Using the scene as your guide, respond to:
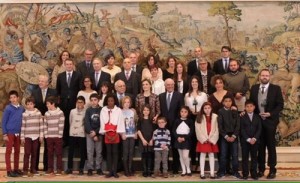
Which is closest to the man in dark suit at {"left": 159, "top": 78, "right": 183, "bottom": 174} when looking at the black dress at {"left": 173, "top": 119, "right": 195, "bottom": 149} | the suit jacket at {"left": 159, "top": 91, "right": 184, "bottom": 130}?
the suit jacket at {"left": 159, "top": 91, "right": 184, "bottom": 130}

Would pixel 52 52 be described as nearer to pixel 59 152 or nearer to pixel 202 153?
pixel 59 152

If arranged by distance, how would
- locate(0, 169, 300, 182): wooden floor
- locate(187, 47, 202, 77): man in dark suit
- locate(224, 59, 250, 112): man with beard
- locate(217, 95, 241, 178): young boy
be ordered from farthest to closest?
locate(187, 47, 202, 77): man in dark suit, locate(224, 59, 250, 112): man with beard, locate(217, 95, 241, 178): young boy, locate(0, 169, 300, 182): wooden floor

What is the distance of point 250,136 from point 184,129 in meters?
1.26

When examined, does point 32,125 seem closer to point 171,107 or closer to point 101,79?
point 101,79

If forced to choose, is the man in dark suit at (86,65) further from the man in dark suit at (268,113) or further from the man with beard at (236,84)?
the man in dark suit at (268,113)

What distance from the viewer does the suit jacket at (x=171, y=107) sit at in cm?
1040

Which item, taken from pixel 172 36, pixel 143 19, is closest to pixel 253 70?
pixel 172 36

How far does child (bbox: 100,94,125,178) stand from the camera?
1021 centimetres

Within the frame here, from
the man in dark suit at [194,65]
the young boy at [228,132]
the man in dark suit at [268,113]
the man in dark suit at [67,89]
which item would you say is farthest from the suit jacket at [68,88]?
the man in dark suit at [268,113]

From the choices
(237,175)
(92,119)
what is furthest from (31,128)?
(237,175)

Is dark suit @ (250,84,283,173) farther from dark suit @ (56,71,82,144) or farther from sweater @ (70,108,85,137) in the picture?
dark suit @ (56,71,82,144)

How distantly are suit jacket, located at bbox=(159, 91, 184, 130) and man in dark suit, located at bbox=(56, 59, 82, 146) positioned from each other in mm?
1831

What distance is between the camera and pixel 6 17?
12297 millimetres

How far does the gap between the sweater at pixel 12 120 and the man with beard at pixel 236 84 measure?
13.8 ft
